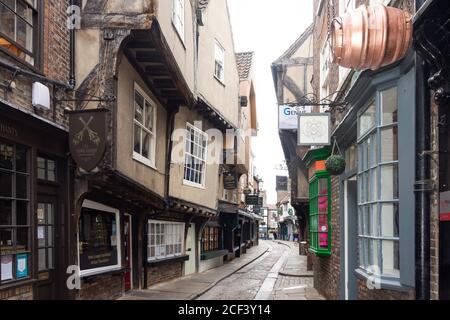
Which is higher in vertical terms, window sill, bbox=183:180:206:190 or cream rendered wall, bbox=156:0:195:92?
A: cream rendered wall, bbox=156:0:195:92

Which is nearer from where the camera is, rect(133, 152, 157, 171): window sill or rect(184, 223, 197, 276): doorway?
rect(133, 152, 157, 171): window sill

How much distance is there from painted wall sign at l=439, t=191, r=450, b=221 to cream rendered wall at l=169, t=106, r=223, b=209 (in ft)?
32.1

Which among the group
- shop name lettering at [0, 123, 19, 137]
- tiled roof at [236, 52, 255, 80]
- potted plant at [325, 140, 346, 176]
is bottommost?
potted plant at [325, 140, 346, 176]

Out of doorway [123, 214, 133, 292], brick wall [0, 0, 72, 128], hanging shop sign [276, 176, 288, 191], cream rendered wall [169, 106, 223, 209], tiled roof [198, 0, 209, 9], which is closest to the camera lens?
brick wall [0, 0, 72, 128]

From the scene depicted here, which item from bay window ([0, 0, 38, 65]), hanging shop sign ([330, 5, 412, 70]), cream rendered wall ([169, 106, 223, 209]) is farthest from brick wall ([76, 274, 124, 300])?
hanging shop sign ([330, 5, 412, 70])

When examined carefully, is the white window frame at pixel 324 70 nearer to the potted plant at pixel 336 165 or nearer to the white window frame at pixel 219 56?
the potted plant at pixel 336 165

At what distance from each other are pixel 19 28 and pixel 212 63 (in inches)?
428

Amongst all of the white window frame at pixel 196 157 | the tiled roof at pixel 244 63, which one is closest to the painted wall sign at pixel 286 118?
the white window frame at pixel 196 157

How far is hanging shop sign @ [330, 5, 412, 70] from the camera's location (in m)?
5.29

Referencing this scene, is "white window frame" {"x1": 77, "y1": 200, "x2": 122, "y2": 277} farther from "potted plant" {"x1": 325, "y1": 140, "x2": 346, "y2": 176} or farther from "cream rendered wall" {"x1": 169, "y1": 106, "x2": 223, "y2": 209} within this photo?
"potted plant" {"x1": 325, "y1": 140, "x2": 346, "y2": 176}

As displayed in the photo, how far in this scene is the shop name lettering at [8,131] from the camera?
640 cm

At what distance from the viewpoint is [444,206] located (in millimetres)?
4648

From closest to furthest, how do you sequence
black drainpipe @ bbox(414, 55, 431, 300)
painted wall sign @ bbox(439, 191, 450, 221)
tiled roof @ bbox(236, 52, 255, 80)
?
painted wall sign @ bbox(439, 191, 450, 221)
black drainpipe @ bbox(414, 55, 431, 300)
tiled roof @ bbox(236, 52, 255, 80)
